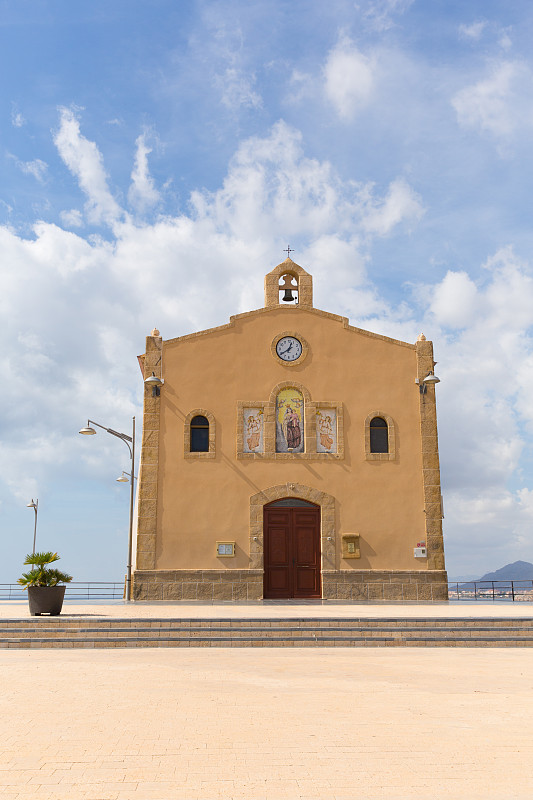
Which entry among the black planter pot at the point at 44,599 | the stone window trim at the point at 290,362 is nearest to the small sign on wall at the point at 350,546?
the stone window trim at the point at 290,362

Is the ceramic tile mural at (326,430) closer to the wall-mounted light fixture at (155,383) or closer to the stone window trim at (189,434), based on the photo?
the stone window trim at (189,434)

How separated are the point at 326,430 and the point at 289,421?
1203 millimetres

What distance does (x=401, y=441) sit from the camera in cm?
2317

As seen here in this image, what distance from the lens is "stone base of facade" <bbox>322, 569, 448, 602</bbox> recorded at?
22.0 m

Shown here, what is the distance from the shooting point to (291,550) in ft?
73.6

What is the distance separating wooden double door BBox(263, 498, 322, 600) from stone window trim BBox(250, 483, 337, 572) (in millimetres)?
237

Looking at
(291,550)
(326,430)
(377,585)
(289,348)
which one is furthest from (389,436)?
(291,550)

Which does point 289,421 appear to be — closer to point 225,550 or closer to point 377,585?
point 225,550

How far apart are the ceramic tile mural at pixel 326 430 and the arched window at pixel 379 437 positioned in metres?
1.24

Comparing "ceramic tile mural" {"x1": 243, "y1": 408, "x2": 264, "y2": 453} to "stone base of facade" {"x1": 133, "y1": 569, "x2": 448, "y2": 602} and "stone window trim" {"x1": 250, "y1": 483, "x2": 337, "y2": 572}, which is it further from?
"stone base of facade" {"x1": 133, "y1": 569, "x2": 448, "y2": 602}

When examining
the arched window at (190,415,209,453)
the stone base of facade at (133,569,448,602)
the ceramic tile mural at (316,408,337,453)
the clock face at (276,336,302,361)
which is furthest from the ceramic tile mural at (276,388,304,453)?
the stone base of facade at (133,569,448,602)
